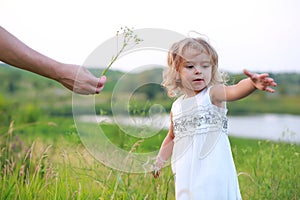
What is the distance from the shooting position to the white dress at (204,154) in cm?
235

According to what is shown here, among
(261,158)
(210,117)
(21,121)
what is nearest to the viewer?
(210,117)

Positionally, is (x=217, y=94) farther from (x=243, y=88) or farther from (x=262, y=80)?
(x=262, y=80)

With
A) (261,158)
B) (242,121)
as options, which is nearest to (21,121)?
(261,158)

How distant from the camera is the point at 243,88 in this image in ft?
6.93

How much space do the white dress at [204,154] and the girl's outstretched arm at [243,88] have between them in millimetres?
55

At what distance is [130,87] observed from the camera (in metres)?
2.25

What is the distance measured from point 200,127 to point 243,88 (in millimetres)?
387

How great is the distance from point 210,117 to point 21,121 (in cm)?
679

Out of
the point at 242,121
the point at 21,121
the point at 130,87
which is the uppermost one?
the point at 130,87

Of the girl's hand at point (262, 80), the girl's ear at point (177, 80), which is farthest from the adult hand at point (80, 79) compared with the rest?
the girl's hand at point (262, 80)

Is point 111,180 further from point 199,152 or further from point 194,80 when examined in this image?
point 194,80

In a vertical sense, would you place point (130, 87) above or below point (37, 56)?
below

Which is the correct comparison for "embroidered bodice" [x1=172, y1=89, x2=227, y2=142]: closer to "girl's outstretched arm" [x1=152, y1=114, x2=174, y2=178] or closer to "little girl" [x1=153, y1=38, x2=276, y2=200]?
"little girl" [x1=153, y1=38, x2=276, y2=200]

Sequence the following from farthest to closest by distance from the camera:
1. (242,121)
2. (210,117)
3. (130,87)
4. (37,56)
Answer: (242,121) → (210,117) → (130,87) → (37,56)
